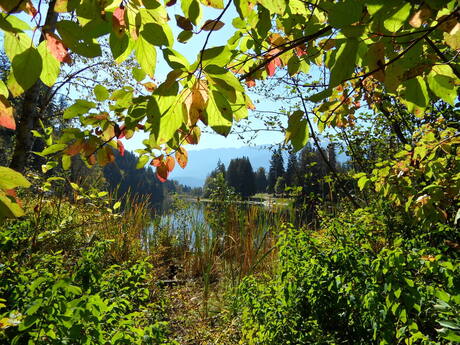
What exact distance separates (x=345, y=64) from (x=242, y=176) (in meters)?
46.7

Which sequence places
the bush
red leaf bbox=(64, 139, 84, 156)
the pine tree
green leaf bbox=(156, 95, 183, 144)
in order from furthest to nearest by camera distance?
1. the pine tree
2. the bush
3. red leaf bbox=(64, 139, 84, 156)
4. green leaf bbox=(156, 95, 183, 144)

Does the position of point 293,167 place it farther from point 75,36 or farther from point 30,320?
point 75,36

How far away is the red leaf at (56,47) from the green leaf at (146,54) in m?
0.14

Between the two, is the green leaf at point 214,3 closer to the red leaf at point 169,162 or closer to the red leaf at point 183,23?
the red leaf at point 183,23

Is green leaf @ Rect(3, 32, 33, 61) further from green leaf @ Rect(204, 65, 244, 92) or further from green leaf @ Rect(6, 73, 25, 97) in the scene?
green leaf @ Rect(204, 65, 244, 92)

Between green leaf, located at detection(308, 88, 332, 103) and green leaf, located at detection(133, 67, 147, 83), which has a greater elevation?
green leaf, located at detection(133, 67, 147, 83)

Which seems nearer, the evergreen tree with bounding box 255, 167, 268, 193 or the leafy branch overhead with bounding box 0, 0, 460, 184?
the leafy branch overhead with bounding box 0, 0, 460, 184

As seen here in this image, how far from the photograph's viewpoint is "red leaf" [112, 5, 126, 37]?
503 mm

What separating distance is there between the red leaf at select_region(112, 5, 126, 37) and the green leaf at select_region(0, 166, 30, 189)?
291 mm

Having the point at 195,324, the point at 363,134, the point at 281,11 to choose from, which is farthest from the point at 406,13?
the point at 363,134

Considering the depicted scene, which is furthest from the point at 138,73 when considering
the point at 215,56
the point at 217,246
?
the point at 217,246

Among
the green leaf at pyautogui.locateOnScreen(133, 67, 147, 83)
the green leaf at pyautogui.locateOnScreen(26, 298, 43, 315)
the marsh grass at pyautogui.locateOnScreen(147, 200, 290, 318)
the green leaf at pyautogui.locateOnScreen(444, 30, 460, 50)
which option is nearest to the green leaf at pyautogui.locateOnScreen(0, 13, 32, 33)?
the green leaf at pyautogui.locateOnScreen(133, 67, 147, 83)

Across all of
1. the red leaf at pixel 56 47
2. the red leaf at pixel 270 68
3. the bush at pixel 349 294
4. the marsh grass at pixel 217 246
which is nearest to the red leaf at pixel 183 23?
the red leaf at pixel 56 47

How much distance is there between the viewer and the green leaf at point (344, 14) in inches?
16.1
